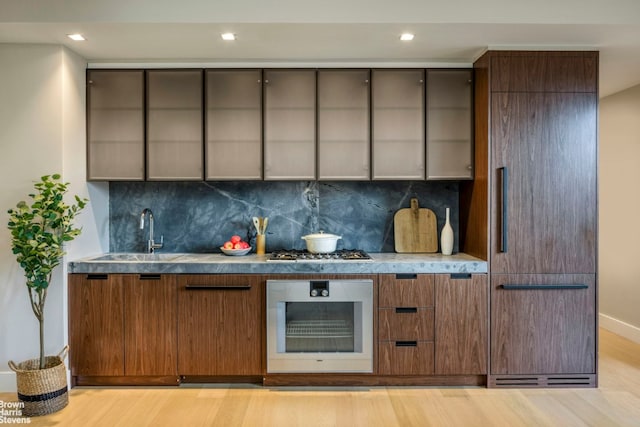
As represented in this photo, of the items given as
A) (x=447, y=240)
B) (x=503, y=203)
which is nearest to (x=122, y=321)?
(x=447, y=240)

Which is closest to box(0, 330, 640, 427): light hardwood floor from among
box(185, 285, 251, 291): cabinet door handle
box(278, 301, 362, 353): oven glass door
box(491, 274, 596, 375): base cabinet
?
box(491, 274, 596, 375): base cabinet

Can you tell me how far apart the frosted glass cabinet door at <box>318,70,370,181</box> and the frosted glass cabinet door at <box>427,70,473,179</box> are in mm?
491

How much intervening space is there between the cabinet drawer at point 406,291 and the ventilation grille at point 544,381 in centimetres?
72

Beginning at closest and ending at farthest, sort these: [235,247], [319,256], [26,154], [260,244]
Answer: [26,154], [319,256], [235,247], [260,244]

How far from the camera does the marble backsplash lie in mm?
3742

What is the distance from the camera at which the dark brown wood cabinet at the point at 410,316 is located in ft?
10.1

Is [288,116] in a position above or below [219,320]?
above

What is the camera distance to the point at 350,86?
3.35m

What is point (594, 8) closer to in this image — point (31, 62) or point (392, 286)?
point (392, 286)

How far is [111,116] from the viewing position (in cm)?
335

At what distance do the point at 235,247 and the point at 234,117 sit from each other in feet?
3.26

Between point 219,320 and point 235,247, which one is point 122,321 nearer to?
point 219,320

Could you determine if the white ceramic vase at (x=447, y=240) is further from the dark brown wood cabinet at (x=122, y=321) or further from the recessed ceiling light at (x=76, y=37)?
the recessed ceiling light at (x=76, y=37)

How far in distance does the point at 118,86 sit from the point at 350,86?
5.73 ft
